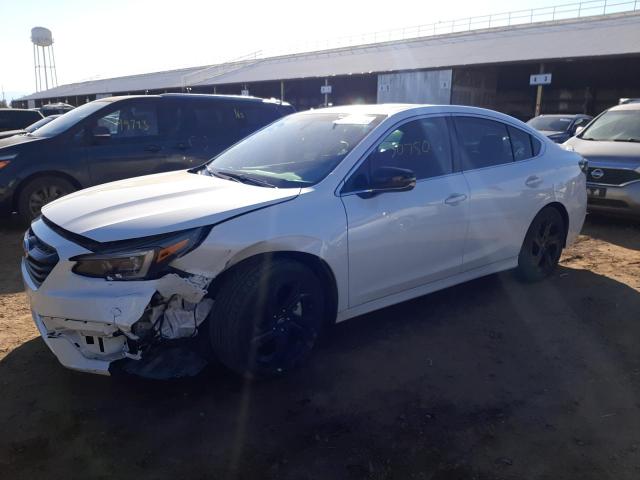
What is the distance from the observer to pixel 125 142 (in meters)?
7.11

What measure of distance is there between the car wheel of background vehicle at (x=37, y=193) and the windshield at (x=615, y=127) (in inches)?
311

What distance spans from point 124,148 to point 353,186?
15.8 ft

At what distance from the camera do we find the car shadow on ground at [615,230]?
21.2ft

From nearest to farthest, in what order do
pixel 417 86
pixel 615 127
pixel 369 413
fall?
pixel 369 413 → pixel 615 127 → pixel 417 86

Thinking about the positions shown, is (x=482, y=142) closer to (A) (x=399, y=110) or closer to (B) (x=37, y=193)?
(A) (x=399, y=110)

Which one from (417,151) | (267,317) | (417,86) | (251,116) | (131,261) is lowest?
(267,317)

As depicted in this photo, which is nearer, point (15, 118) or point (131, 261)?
point (131, 261)

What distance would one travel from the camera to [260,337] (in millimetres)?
2973

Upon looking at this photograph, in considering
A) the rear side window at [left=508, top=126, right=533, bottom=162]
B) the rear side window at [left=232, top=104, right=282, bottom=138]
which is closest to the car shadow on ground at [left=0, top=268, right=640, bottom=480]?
the rear side window at [left=508, top=126, right=533, bottom=162]

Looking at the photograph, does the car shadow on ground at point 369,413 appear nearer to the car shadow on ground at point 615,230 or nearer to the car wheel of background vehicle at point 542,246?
the car wheel of background vehicle at point 542,246

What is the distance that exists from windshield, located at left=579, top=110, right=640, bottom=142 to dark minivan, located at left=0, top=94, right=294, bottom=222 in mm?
5274

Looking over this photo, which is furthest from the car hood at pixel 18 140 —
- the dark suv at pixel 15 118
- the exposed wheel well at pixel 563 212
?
the dark suv at pixel 15 118

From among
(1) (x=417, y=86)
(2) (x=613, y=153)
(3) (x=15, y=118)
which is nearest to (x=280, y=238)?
(2) (x=613, y=153)

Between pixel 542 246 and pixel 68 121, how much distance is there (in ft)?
20.4
